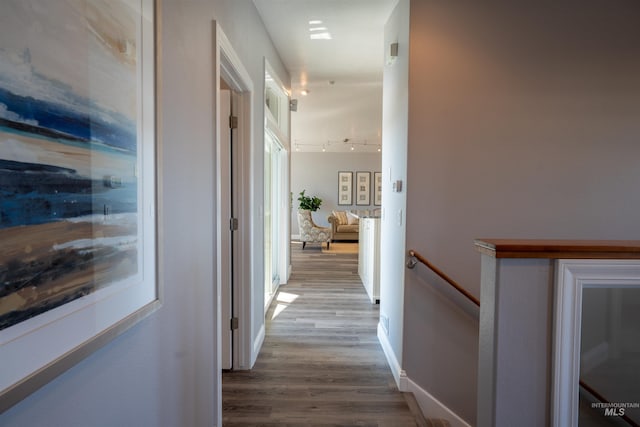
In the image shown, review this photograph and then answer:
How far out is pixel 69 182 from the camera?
27.3 inches

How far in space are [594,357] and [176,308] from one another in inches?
68.3

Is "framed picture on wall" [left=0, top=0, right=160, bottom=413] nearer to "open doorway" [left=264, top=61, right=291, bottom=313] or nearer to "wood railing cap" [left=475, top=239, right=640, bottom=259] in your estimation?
"wood railing cap" [left=475, top=239, right=640, bottom=259]

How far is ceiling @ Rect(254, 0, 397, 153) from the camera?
2771 mm

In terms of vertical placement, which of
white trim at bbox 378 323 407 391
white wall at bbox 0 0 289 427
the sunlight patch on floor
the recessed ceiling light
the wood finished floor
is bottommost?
the wood finished floor

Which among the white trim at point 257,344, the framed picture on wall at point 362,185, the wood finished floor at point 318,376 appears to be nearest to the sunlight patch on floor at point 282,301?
the wood finished floor at point 318,376

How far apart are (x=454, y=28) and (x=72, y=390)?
2.78 m

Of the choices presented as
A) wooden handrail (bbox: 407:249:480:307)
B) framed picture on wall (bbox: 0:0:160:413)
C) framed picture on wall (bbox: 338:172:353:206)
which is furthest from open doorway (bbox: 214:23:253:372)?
framed picture on wall (bbox: 338:172:353:206)

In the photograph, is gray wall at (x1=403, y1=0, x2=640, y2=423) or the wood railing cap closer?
the wood railing cap

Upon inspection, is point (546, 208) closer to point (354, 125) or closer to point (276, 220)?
point (276, 220)

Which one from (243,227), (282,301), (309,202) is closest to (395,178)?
(243,227)

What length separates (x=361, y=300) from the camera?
4.36 meters

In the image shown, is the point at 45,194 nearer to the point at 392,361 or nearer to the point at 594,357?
the point at 594,357

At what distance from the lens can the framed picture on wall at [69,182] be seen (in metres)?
0.57

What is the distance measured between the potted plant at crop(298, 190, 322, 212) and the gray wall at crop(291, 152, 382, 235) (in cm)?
38
